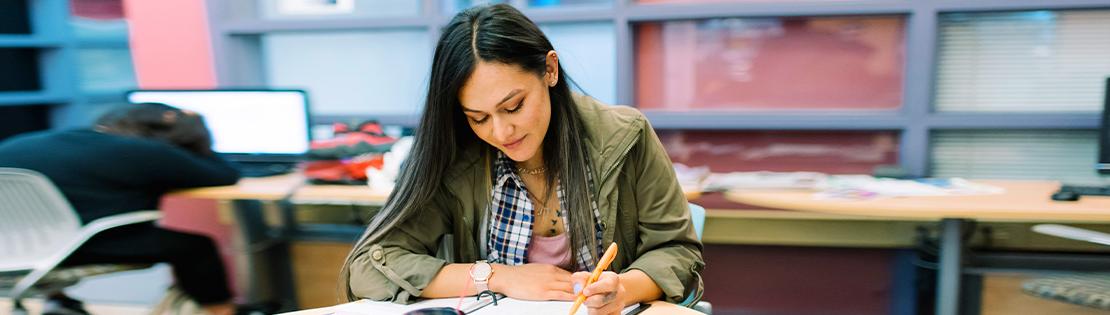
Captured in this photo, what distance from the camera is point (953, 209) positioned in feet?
6.41

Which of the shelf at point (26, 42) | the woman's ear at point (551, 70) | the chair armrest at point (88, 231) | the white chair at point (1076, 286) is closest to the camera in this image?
the woman's ear at point (551, 70)

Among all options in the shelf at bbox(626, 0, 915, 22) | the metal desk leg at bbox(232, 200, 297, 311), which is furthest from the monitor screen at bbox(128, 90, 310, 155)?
the shelf at bbox(626, 0, 915, 22)

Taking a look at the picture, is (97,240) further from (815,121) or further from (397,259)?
(815,121)

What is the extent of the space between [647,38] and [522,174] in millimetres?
1607

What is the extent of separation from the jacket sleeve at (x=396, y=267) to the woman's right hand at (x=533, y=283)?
0.11 m

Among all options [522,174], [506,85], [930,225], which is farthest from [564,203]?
A: [930,225]

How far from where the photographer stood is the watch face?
1178 millimetres

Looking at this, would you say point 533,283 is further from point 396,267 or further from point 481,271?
point 396,267

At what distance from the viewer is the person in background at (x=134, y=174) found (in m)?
2.19

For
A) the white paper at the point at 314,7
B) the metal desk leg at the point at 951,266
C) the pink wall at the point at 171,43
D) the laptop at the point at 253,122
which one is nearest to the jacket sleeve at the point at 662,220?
the metal desk leg at the point at 951,266

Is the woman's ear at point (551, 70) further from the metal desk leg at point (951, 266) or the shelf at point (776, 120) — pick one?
the shelf at point (776, 120)

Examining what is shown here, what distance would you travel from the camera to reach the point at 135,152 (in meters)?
2.24

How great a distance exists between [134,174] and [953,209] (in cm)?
247

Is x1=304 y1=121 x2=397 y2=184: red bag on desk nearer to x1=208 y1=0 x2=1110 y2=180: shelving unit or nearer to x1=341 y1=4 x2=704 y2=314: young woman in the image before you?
x1=208 y1=0 x2=1110 y2=180: shelving unit
